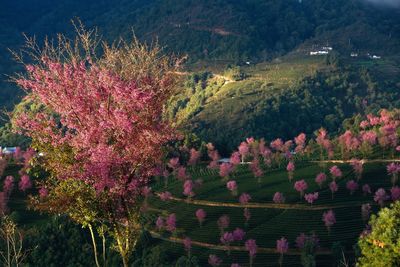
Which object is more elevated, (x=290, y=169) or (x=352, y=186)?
(x=352, y=186)

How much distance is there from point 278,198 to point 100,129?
85.3 m

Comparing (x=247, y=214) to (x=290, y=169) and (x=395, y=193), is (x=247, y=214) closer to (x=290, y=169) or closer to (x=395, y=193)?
(x=290, y=169)

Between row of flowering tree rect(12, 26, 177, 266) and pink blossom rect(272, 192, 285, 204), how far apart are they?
8334cm

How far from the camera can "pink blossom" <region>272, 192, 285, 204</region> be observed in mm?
96938

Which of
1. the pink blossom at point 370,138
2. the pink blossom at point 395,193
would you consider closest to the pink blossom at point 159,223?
the pink blossom at point 395,193

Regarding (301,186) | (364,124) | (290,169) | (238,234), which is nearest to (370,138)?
(364,124)

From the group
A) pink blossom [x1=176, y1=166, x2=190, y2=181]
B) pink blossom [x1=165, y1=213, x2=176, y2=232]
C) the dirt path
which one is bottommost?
pink blossom [x1=176, y1=166, x2=190, y2=181]

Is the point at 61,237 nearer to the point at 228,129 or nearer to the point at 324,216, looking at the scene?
the point at 324,216

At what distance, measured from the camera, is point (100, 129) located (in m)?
14.3

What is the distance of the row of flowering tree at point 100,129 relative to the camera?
14.4m

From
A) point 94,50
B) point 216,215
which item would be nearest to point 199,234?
point 216,215

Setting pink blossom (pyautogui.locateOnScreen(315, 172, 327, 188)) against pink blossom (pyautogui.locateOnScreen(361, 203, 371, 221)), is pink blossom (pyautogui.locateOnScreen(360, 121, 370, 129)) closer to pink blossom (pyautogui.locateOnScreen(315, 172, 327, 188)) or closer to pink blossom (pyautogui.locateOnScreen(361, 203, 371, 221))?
pink blossom (pyautogui.locateOnScreen(315, 172, 327, 188))

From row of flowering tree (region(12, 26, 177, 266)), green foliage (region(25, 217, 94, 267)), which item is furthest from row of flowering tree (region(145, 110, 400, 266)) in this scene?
row of flowering tree (region(12, 26, 177, 266))

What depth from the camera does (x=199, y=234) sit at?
9019 cm
